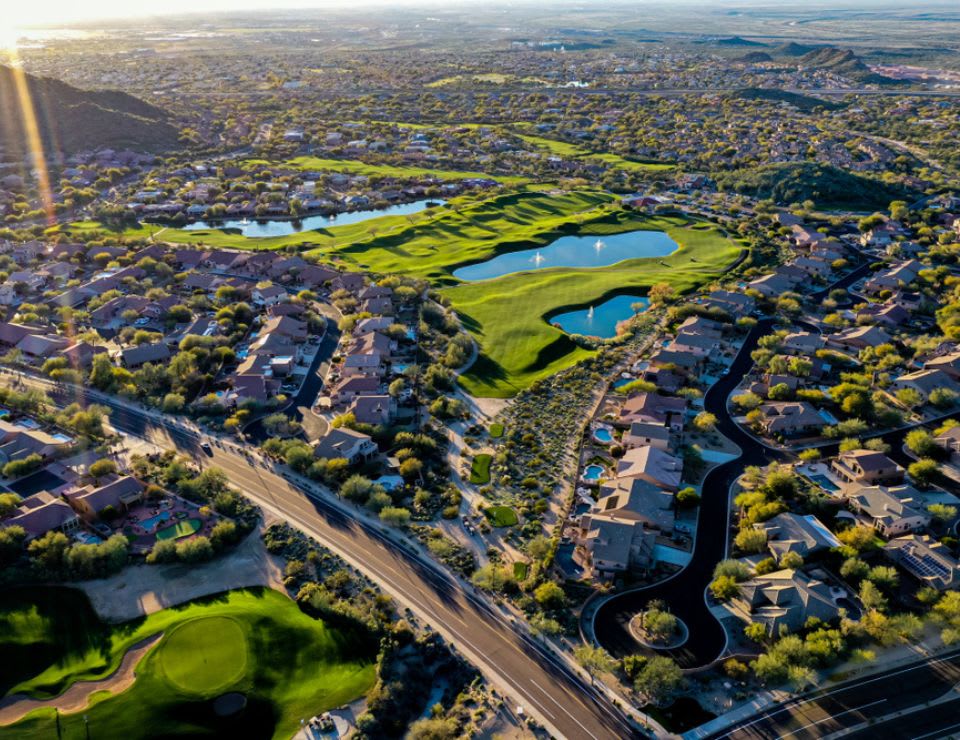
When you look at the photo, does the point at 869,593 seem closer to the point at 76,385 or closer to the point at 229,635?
the point at 229,635

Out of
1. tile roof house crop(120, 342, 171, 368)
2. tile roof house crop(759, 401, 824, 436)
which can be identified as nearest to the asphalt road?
tile roof house crop(759, 401, 824, 436)

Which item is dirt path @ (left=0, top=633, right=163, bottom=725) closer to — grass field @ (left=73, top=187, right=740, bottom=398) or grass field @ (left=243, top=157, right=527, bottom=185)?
grass field @ (left=73, top=187, right=740, bottom=398)

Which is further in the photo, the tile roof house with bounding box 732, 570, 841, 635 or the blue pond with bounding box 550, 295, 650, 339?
the blue pond with bounding box 550, 295, 650, 339

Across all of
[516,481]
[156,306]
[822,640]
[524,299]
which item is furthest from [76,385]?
[822,640]

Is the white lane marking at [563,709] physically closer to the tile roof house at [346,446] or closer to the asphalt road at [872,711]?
the asphalt road at [872,711]

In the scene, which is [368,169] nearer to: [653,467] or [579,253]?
[579,253]

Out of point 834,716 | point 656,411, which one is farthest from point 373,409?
point 834,716
